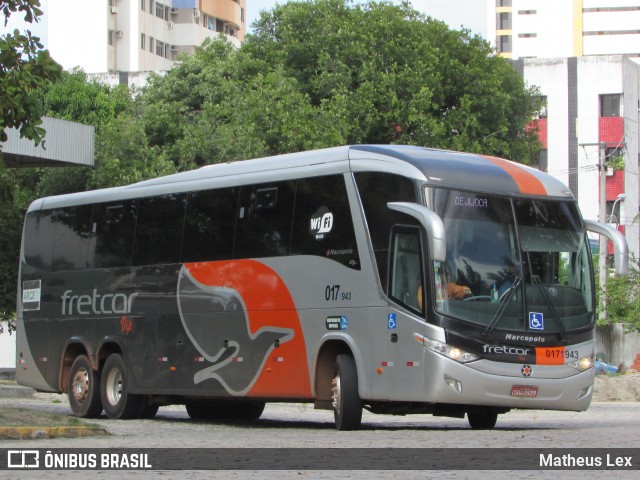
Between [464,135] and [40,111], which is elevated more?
[464,135]

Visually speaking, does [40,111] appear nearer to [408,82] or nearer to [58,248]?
[58,248]

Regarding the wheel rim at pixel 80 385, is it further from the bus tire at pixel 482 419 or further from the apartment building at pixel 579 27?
the apartment building at pixel 579 27

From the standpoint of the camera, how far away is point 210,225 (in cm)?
1947

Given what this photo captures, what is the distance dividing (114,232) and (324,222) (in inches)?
220

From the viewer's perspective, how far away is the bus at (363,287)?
15.9 meters

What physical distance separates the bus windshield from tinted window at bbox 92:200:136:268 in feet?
22.4

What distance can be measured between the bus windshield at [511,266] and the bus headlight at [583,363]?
420 millimetres

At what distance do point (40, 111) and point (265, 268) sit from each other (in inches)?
175

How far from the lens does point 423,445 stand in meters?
13.4

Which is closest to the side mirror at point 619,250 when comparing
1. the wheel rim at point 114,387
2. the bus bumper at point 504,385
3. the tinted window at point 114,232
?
the bus bumper at point 504,385

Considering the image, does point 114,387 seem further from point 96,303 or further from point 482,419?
point 482,419

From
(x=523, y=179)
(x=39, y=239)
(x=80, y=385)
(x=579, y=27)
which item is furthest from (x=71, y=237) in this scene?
(x=579, y=27)

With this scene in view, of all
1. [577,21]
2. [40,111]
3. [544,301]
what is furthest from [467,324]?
[577,21]

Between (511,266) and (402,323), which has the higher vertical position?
(511,266)
